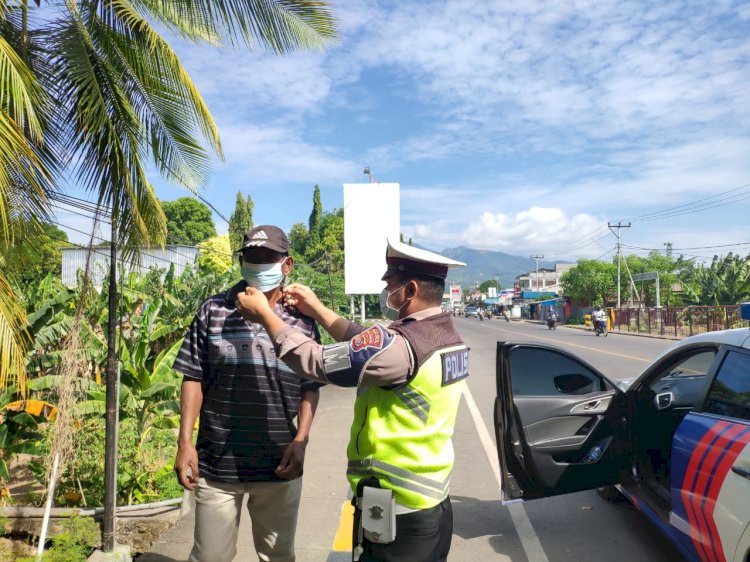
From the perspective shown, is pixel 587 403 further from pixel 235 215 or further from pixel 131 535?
pixel 235 215

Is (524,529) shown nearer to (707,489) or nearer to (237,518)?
(707,489)

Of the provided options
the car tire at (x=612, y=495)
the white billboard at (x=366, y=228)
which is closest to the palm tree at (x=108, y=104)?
the car tire at (x=612, y=495)

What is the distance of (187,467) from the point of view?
99.2 inches

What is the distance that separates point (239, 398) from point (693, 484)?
2.34m

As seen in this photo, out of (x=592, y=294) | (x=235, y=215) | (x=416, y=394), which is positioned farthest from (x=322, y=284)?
(x=235, y=215)

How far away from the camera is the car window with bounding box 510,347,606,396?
4094mm

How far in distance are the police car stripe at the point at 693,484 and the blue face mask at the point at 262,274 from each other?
2.28 metres

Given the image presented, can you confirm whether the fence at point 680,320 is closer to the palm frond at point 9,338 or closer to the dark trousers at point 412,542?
the dark trousers at point 412,542

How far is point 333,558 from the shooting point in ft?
12.9

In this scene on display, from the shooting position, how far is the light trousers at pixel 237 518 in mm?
2521

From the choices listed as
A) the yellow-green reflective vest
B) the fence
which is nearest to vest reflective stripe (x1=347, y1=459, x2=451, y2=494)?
the yellow-green reflective vest

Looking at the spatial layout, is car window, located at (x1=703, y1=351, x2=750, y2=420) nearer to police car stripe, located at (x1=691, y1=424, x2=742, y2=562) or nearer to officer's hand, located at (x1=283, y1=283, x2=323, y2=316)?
police car stripe, located at (x1=691, y1=424, x2=742, y2=562)

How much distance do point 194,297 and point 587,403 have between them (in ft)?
31.9

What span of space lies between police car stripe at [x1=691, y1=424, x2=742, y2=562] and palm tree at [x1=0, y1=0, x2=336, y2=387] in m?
3.53
